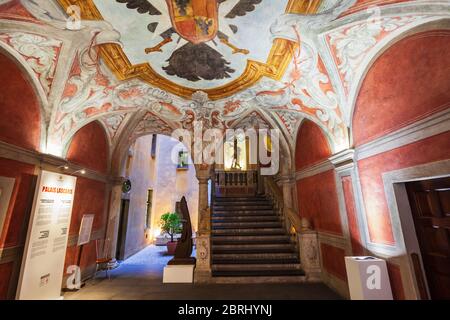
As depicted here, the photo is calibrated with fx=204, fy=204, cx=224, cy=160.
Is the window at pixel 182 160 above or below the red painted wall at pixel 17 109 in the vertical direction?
above

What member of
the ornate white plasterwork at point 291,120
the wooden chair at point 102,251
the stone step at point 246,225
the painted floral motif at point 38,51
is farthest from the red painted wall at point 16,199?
the ornate white plasterwork at point 291,120

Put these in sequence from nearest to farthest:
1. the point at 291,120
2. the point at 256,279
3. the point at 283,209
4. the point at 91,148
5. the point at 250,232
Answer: the point at 256,279 < the point at 91,148 < the point at 291,120 < the point at 250,232 < the point at 283,209

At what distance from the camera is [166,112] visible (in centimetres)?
588

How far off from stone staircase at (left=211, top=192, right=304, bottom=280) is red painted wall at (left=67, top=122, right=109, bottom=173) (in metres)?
3.97

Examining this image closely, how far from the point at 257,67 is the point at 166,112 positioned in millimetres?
2974

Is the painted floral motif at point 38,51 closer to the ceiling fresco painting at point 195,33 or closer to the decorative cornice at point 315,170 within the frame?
the ceiling fresco painting at point 195,33

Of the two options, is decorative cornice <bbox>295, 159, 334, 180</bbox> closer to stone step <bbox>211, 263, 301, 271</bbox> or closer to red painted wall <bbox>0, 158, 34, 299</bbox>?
stone step <bbox>211, 263, 301, 271</bbox>

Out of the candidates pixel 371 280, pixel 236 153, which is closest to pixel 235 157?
pixel 236 153

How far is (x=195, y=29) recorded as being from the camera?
3.21 m

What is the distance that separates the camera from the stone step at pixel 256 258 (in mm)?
5328

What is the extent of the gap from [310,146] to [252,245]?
10.4 ft

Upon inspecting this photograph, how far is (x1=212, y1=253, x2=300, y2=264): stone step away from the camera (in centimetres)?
533

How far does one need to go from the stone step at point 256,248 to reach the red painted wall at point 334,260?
868 mm

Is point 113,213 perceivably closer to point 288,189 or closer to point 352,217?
point 288,189
